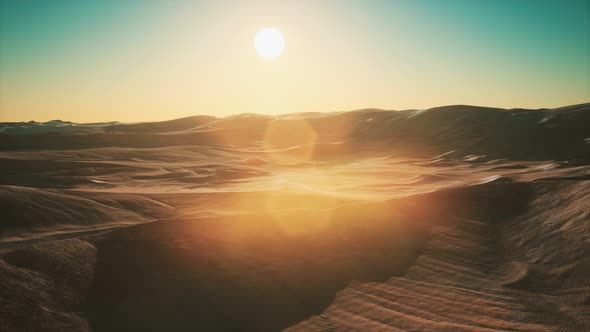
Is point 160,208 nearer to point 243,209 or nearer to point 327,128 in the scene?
point 243,209

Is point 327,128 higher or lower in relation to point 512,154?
higher

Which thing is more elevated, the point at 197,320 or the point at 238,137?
the point at 238,137

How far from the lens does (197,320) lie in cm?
533

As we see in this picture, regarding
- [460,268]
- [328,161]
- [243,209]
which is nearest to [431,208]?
[460,268]

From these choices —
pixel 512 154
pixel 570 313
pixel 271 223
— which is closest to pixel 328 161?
pixel 512 154

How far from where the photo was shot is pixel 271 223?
29.3ft

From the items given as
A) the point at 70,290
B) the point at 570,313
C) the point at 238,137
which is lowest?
the point at 570,313

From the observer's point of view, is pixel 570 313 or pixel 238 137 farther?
pixel 238 137

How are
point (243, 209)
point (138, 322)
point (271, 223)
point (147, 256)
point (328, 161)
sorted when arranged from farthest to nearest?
point (328, 161) < point (243, 209) < point (271, 223) < point (147, 256) < point (138, 322)

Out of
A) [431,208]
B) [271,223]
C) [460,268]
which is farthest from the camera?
[431,208]

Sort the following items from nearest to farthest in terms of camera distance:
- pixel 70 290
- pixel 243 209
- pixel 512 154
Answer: pixel 70 290
pixel 243 209
pixel 512 154

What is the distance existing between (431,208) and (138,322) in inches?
328

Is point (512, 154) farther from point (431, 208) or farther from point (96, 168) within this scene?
point (96, 168)

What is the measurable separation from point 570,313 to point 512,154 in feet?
110
